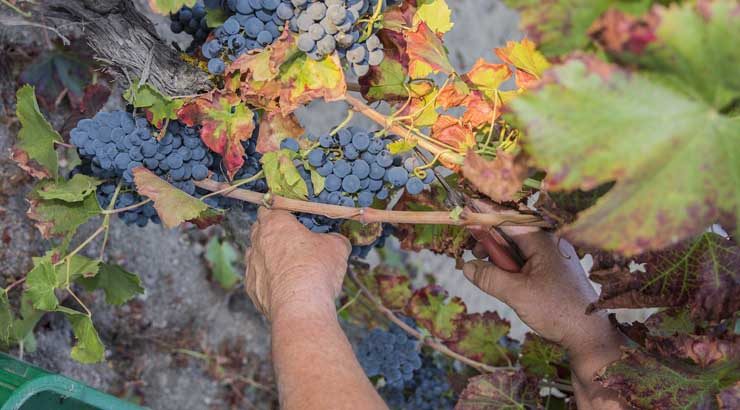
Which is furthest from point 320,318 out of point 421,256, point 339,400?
point 421,256

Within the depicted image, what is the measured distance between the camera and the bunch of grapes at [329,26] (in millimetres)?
836

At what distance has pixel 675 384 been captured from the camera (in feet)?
3.02

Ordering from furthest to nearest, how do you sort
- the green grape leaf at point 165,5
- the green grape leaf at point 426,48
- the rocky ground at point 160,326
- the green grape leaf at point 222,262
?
the green grape leaf at point 222,262
the rocky ground at point 160,326
the green grape leaf at point 426,48
the green grape leaf at point 165,5

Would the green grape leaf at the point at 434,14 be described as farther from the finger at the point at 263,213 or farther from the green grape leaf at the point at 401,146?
the finger at the point at 263,213

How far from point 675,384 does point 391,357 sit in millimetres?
644

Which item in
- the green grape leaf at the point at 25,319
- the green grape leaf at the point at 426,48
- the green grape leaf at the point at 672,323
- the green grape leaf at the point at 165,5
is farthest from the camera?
the green grape leaf at the point at 25,319

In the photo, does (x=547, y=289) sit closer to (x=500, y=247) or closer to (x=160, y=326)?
(x=500, y=247)

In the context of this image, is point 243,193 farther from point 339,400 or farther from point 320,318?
point 339,400

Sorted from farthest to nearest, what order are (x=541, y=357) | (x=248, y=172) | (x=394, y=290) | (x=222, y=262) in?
1. (x=222, y=262)
2. (x=394, y=290)
3. (x=541, y=357)
4. (x=248, y=172)

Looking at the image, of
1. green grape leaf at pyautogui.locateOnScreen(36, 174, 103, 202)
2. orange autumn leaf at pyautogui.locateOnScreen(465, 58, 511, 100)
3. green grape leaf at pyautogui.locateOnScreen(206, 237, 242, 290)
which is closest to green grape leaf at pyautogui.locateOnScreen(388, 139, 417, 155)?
orange autumn leaf at pyautogui.locateOnScreen(465, 58, 511, 100)

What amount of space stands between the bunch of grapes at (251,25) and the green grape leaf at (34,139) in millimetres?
287

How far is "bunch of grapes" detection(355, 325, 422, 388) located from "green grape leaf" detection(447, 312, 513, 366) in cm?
8

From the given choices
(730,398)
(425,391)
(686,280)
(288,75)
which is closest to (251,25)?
(288,75)

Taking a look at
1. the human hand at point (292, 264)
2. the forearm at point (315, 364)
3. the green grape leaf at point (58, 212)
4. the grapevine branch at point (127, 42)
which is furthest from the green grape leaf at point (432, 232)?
the green grape leaf at point (58, 212)
